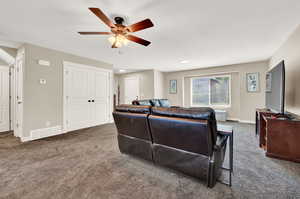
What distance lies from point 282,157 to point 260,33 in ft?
7.69

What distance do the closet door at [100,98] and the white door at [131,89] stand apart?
2.00 meters

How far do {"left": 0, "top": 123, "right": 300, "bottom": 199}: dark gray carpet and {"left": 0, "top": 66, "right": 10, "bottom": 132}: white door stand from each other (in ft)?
6.54

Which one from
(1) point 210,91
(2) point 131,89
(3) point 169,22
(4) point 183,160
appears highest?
(3) point 169,22

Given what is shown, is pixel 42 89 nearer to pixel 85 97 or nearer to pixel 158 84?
pixel 85 97

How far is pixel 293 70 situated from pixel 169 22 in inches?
101

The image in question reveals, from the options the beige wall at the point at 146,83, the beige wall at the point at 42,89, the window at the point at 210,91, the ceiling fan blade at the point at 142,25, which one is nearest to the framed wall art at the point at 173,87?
the window at the point at 210,91

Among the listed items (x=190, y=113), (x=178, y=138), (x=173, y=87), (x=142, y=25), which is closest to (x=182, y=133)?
(x=178, y=138)

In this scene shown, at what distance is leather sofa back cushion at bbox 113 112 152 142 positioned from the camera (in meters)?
1.85

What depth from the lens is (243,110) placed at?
4949 mm

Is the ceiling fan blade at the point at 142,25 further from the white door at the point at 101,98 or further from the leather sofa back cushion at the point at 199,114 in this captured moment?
the white door at the point at 101,98

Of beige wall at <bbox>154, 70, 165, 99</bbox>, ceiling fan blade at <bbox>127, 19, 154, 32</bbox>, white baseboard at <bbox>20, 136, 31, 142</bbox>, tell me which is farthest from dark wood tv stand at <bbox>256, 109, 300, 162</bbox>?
white baseboard at <bbox>20, 136, 31, 142</bbox>

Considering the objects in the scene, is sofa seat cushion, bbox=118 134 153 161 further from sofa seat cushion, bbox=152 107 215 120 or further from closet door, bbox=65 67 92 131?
closet door, bbox=65 67 92 131

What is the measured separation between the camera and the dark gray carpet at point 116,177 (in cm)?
142

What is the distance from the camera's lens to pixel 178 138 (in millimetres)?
1558
